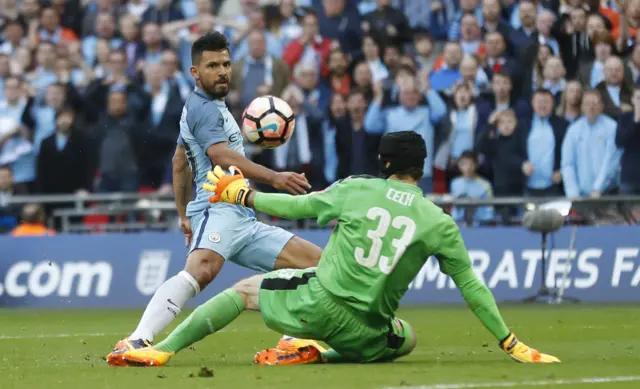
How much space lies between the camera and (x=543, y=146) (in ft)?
57.5

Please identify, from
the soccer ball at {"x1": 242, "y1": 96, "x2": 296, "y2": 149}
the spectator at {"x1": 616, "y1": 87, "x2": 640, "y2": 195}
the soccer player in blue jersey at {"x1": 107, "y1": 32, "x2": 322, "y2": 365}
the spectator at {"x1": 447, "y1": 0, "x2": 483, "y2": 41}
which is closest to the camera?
the soccer player in blue jersey at {"x1": 107, "y1": 32, "x2": 322, "y2": 365}

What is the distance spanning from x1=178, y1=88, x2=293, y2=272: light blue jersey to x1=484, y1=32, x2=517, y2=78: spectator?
9.35m

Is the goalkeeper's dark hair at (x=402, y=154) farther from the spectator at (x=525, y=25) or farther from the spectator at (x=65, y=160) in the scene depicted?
the spectator at (x=65, y=160)

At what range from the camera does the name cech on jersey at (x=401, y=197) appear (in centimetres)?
828

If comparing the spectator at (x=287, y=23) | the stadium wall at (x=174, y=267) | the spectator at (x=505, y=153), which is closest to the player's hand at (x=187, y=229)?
the stadium wall at (x=174, y=267)

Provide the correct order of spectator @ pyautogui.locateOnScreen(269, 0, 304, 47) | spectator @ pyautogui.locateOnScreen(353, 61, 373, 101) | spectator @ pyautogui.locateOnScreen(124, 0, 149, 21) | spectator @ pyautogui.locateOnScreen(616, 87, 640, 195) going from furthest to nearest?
spectator @ pyautogui.locateOnScreen(124, 0, 149, 21) → spectator @ pyautogui.locateOnScreen(269, 0, 304, 47) → spectator @ pyautogui.locateOnScreen(353, 61, 373, 101) → spectator @ pyautogui.locateOnScreen(616, 87, 640, 195)

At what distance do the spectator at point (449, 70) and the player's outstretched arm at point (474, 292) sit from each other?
34.3ft

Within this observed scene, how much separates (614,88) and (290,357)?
33.2 feet

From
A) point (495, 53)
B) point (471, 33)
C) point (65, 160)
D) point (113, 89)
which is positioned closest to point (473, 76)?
point (495, 53)

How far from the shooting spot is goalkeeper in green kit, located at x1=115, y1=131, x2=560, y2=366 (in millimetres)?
8250

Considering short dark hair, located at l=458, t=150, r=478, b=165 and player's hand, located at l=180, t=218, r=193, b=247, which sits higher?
player's hand, located at l=180, t=218, r=193, b=247

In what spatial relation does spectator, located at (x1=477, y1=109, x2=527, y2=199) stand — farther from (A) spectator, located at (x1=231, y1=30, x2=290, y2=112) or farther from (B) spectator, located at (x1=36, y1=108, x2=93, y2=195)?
(B) spectator, located at (x1=36, y1=108, x2=93, y2=195)

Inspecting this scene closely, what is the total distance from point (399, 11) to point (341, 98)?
220cm

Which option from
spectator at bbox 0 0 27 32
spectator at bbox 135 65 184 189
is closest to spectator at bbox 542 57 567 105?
spectator at bbox 135 65 184 189
